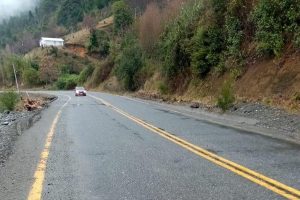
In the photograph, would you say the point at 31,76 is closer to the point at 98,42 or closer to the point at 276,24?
the point at 98,42

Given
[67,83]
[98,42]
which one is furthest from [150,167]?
[98,42]

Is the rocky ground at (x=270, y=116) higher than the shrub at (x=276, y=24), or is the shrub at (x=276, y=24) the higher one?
the shrub at (x=276, y=24)

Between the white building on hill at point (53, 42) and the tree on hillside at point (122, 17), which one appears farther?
the white building on hill at point (53, 42)

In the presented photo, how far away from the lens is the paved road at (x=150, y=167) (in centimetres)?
723

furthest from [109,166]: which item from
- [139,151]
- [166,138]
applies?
[166,138]

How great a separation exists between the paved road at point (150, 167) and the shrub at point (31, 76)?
418 ft

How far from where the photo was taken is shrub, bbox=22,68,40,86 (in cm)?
13850

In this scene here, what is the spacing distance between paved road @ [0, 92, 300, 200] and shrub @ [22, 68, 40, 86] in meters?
127

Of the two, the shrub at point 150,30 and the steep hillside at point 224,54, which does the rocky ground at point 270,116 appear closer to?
the steep hillside at point 224,54

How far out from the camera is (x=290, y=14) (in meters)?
22.6

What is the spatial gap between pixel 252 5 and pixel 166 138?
17859 millimetres

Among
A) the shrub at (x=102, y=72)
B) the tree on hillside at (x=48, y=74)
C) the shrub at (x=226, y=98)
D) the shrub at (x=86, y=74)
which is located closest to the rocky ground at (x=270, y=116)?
the shrub at (x=226, y=98)

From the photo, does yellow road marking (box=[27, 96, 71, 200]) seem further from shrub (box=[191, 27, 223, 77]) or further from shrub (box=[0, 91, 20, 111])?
shrub (box=[0, 91, 20, 111])

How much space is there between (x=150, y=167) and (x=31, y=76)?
440 ft
